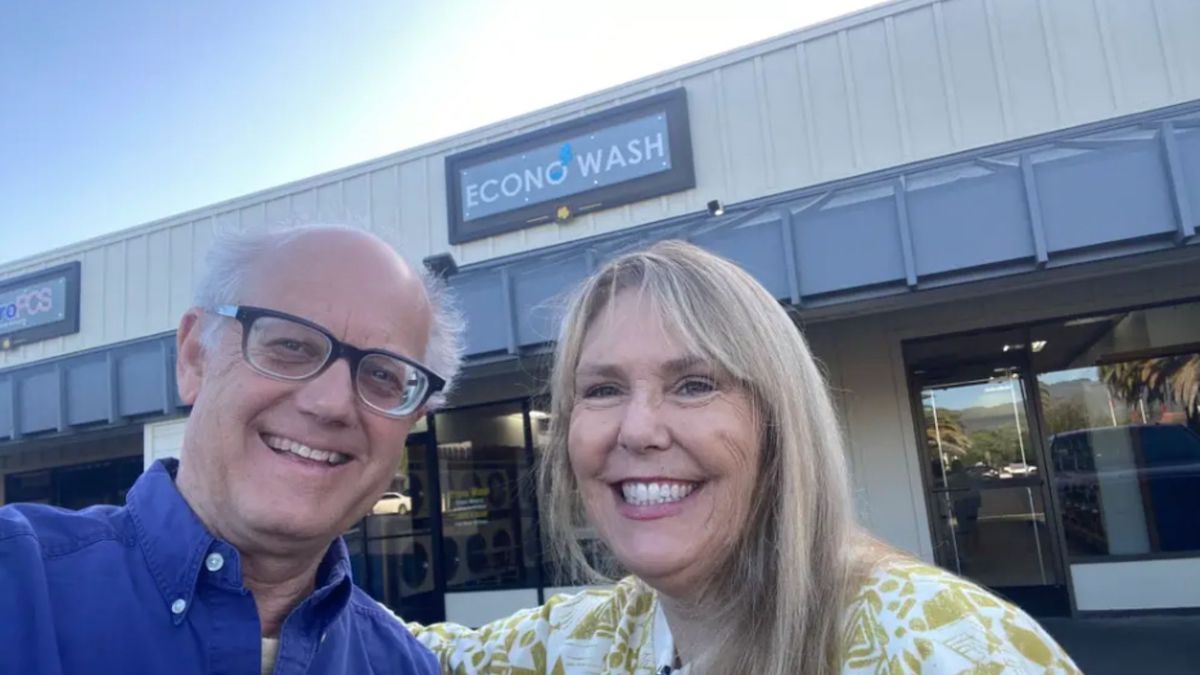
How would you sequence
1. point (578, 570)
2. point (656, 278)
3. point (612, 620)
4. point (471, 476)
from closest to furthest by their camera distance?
1. point (656, 278)
2. point (612, 620)
3. point (578, 570)
4. point (471, 476)

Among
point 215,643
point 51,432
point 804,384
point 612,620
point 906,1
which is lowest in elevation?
point 612,620

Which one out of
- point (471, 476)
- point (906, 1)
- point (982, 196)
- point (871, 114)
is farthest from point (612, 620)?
point (471, 476)

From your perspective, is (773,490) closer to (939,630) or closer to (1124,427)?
(939,630)

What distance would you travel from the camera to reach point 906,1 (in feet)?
21.6

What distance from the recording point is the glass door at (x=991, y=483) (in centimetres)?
734

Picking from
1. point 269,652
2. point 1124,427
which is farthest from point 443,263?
point 1124,427

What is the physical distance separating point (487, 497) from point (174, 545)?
7783mm

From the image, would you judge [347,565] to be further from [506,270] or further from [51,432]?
[51,432]

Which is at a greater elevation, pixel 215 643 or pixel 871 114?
pixel 871 114

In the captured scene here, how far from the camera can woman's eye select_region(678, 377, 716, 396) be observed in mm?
1595

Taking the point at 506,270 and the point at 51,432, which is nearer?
the point at 506,270

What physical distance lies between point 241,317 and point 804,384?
3.79ft

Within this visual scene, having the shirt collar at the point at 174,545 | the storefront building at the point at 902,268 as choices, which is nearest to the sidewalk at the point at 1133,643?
the storefront building at the point at 902,268

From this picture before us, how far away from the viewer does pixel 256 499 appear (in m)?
1.47
